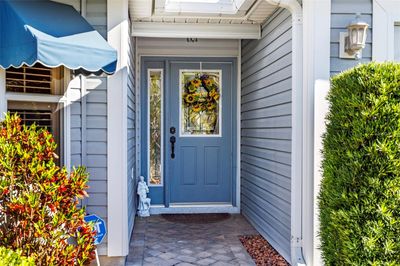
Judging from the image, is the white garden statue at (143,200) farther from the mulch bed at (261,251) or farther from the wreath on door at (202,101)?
the mulch bed at (261,251)

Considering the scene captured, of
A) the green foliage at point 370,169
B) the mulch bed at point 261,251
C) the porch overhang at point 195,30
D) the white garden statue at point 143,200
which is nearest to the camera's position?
the green foliage at point 370,169

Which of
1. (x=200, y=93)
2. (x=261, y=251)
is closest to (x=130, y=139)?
(x=200, y=93)

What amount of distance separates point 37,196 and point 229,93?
382 cm

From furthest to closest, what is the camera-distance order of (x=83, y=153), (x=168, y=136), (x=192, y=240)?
(x=168, y=136) → (x=192, y=240) → (x=83, y=153)

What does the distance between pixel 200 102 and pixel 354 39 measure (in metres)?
2.88

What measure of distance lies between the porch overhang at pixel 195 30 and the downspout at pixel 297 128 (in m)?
1.22

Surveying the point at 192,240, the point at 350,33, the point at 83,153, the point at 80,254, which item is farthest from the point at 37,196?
the point at 350,33

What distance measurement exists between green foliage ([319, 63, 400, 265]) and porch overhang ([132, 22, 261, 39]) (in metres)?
2.40

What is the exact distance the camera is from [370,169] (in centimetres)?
246

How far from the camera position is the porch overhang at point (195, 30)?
15.4ft

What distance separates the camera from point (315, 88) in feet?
11.1

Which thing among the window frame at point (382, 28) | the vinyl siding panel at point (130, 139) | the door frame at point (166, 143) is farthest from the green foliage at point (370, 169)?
the door frame at point (166, 143)

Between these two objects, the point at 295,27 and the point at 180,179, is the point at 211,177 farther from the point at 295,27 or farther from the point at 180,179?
the point at 295,27

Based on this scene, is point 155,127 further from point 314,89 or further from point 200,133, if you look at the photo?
point 314,89
